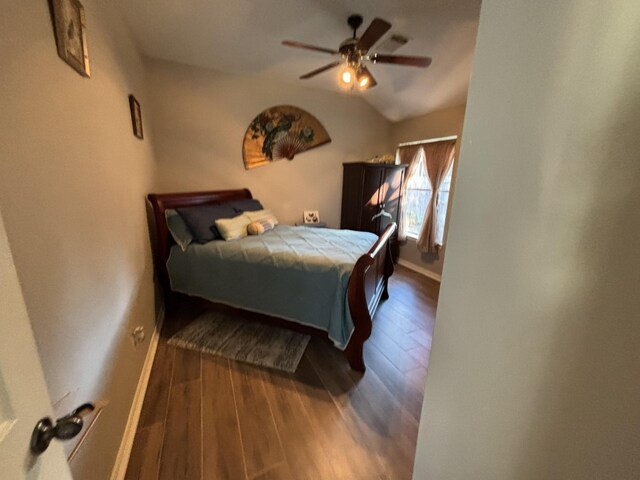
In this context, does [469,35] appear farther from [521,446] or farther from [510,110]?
[521,446]

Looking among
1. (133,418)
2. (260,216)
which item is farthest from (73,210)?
(260,216)

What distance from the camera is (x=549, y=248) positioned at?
510 millimetres

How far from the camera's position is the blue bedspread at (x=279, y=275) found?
1996 mm

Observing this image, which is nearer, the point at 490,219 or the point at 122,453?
the point at 490,219

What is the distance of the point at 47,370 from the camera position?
77 cm

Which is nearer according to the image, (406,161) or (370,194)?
(370,194)

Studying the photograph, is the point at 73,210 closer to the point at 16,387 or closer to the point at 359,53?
the point at 16,387

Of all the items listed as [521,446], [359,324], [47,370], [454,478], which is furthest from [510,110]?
[359,324]

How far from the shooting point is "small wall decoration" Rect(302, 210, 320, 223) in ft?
14.0

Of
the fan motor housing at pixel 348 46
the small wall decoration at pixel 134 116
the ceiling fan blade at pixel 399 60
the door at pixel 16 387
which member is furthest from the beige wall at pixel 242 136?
the door at pixel 16 387

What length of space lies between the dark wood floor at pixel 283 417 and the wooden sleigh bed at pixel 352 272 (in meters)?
0.27

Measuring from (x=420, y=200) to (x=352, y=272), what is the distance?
2954 mm

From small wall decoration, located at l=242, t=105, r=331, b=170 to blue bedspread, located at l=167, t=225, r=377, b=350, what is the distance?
158 cm

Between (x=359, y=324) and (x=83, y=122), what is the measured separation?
6.31 feet
